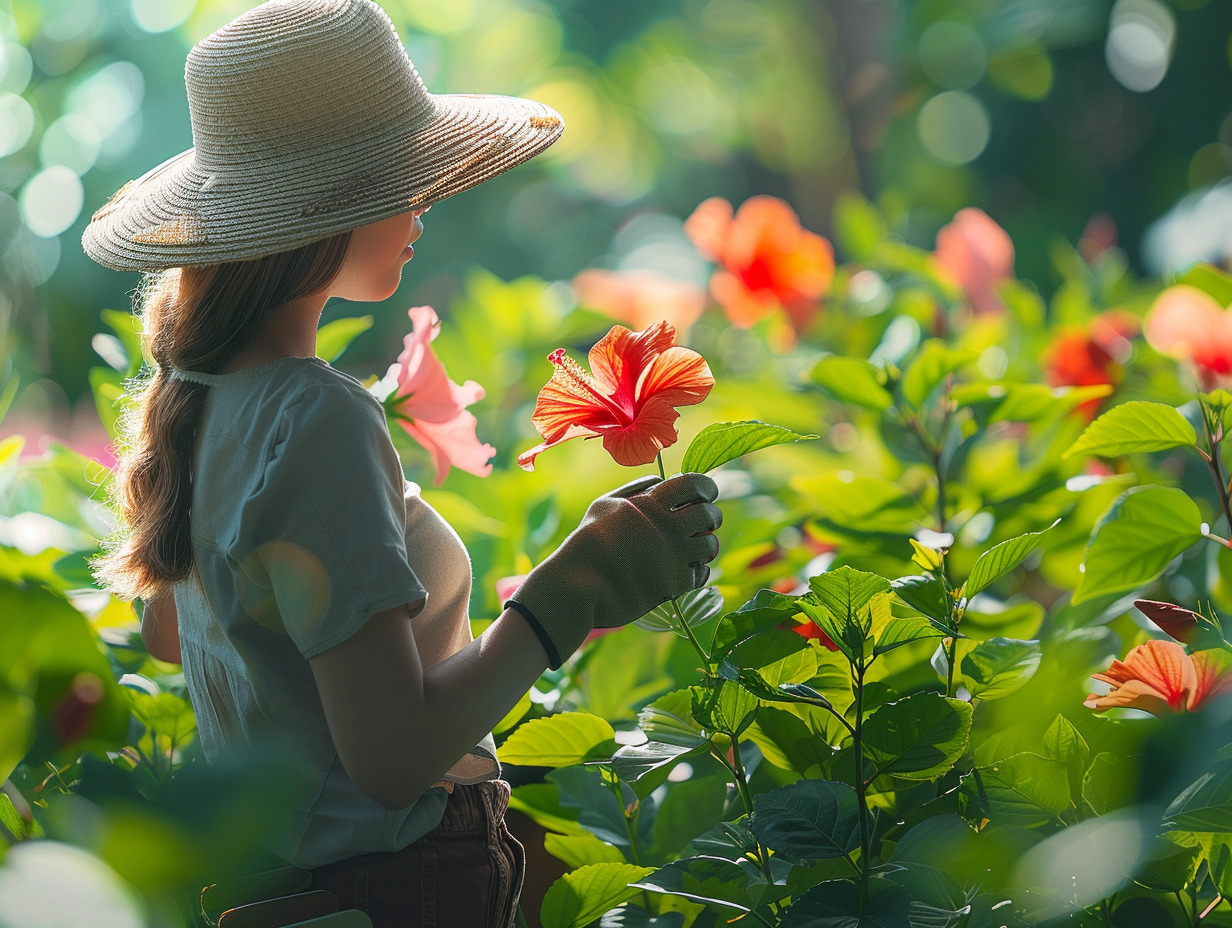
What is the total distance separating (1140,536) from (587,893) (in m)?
0.30

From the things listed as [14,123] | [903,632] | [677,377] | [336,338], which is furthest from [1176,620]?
[14,123]

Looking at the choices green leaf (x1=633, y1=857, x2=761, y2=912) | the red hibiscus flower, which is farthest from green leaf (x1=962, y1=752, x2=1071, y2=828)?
the red hibiscus flower

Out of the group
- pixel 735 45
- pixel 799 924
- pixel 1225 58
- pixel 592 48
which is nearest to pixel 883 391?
pixel 799 924

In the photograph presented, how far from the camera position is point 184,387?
0.47m

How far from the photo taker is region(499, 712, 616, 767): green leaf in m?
0.46

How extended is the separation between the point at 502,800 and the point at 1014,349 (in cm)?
66

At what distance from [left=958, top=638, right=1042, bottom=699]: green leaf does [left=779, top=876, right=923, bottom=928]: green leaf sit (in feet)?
0.36

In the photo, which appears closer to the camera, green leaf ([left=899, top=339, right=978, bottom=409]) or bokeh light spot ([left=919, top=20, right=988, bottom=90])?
green leaf ([left=899, top=339, right=978, bottom=409])

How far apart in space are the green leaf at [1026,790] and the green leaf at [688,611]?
0.13 metres

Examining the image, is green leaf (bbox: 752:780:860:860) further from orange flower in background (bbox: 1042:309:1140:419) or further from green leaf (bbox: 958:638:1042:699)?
orange flower in background (bbox: 1042:309:1140:419)

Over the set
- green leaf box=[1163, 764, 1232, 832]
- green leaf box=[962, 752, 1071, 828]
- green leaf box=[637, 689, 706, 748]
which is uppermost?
green leaf box=[1163, 764, 1232, 832]

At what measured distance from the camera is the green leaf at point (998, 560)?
406 mm

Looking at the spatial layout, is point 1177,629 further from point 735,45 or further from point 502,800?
point 735,45

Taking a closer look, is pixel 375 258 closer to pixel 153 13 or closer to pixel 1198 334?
pixel 1198 334
